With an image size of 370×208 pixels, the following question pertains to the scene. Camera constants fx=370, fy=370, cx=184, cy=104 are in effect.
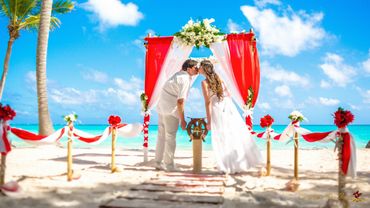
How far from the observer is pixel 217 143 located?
6590mm

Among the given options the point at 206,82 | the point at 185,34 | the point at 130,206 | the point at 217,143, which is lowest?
the point at 130,206

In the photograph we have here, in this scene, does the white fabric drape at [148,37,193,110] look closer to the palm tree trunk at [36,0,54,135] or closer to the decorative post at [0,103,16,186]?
the decorative post at [0,103,16,186]

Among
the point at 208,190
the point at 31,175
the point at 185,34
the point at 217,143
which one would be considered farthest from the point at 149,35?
the point at 208,190

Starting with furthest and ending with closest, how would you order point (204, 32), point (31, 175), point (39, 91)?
1. point (39, 91)
2. point (204, 32)
3. point (31, 175)

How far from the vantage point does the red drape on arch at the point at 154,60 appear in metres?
8.36

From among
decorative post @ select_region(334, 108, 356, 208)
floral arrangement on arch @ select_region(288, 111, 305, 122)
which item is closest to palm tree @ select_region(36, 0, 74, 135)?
floral arrangement on arch @ select_region(288, 111, 305, 122)

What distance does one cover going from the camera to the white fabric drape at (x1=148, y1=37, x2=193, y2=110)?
834 centimetres

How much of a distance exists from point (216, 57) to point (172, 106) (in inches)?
80.3

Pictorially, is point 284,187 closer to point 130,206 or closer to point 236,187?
point 236,187

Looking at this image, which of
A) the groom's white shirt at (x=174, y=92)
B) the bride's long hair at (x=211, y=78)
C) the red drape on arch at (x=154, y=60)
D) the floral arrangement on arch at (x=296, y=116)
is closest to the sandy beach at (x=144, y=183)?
the floral arrangement on arch at (x=296, y=116)

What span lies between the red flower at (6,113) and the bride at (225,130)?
3.14 metres

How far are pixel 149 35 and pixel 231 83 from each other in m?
2.18

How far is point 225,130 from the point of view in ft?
21.8

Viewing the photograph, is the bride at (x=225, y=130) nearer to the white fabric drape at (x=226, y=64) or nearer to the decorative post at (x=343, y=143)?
the white fabric drape at (x=226, y=64)
